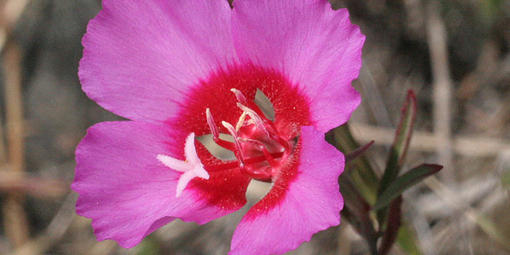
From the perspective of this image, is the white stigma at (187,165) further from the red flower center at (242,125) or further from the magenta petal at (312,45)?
the magenta petal at (312,45)

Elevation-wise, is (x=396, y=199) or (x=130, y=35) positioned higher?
(x=130, y=35)

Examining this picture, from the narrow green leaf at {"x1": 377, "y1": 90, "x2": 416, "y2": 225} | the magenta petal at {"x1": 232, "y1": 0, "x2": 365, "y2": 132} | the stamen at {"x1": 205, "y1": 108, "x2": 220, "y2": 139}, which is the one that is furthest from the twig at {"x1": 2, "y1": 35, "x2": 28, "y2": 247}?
→ the narrow green leaf at {"x1": 377, "y1": 90, "x2": 416, "y2": 225}

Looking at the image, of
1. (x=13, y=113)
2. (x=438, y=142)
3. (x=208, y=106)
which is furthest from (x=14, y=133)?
(x=438, y=142)

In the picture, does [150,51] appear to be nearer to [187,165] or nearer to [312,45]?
[187,165]

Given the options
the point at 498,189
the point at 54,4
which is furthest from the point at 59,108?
the point at 498,189

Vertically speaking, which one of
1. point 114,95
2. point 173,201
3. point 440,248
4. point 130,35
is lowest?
point 440,248

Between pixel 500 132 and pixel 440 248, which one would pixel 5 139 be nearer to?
pixel 440 248
